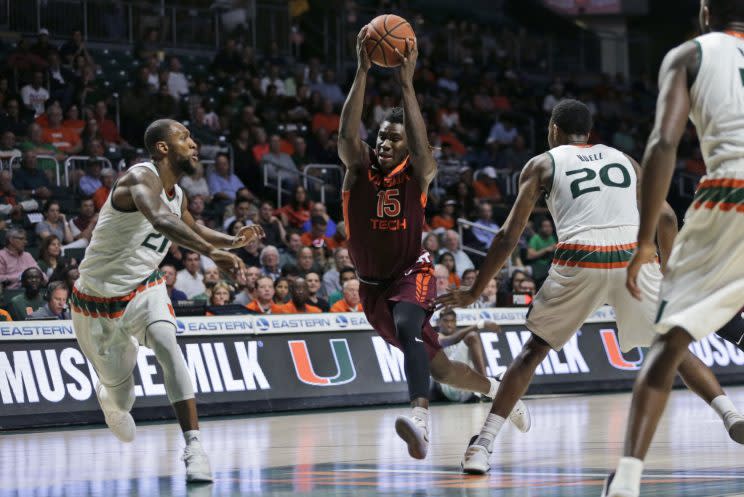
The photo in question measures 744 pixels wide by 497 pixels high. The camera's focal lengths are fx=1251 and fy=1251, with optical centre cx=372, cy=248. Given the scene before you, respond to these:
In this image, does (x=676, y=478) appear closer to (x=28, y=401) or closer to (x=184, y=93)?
(x=28, y=401)

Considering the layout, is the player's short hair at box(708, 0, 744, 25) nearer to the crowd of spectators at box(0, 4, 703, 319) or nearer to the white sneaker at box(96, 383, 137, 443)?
the white sneaker at box(96, 383, 137, 443)

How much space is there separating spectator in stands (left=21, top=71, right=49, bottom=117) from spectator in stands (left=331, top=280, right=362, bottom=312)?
235 inches

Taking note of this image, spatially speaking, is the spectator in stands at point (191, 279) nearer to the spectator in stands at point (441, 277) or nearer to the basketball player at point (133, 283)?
the spectator in stands at point (441, 277)

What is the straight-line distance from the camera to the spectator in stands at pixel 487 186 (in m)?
21.8

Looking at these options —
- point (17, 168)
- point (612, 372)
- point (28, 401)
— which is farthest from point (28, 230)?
point (612, 372)

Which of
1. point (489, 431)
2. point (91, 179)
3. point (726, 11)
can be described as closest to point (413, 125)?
point (489, 431)

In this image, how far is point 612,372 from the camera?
16.0 m

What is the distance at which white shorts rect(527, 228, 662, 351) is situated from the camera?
7.44 meters

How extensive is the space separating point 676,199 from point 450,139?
554 centimetres

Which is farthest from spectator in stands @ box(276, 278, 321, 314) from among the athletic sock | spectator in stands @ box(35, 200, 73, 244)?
the athletic sock

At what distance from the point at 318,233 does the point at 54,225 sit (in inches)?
154

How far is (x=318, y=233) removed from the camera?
17984 mm

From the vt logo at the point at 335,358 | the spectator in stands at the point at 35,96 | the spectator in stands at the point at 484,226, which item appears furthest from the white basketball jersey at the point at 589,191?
the spectator in stands at the point at 35,96

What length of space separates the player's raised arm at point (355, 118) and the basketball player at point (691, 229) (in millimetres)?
2926
